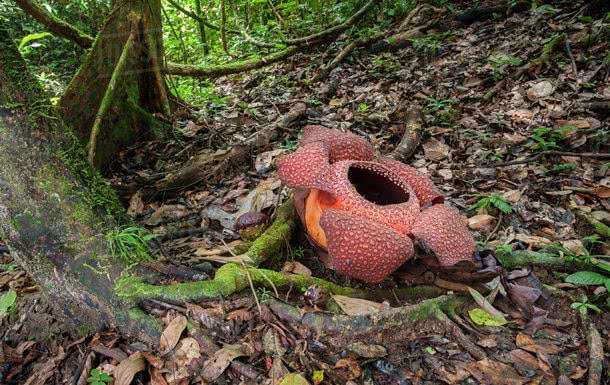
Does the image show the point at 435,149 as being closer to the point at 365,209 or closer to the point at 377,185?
the point at 377,185

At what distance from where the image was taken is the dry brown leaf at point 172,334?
2.15 m

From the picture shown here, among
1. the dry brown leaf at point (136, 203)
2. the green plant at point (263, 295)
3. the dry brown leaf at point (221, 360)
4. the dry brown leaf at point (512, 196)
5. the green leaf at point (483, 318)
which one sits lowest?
the dry brown leaf at point (512, 196)

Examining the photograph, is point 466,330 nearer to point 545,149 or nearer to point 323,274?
point 323,274

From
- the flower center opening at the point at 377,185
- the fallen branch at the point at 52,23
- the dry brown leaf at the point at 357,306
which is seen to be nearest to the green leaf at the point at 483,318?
the dry brown leaf at the point at 357,306

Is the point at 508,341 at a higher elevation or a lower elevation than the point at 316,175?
lower

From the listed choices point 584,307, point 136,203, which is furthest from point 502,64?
point 136,203

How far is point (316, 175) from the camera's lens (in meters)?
2.54

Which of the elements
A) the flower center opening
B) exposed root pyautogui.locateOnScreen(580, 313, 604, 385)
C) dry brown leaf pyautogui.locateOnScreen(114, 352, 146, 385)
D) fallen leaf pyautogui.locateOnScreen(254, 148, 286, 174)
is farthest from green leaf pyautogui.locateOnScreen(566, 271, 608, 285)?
fallen leaf pyautogui.locateOnScreen(254, 148, 286, 174)

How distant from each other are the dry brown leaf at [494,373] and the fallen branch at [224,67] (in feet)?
18.1

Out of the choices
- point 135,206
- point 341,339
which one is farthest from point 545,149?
point 135,206

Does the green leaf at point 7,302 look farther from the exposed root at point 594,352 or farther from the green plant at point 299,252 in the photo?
the exposed root at point 594,352

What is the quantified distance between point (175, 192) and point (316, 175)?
239 centimetres

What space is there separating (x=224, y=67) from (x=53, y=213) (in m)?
5.74

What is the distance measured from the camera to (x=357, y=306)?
246 centimetres
